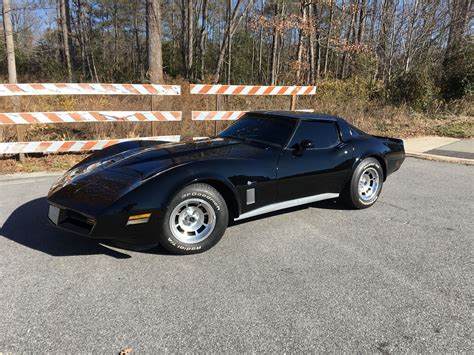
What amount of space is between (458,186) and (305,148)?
3.47 metres

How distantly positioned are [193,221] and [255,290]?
932 mm

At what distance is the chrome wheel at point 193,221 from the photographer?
134 inches

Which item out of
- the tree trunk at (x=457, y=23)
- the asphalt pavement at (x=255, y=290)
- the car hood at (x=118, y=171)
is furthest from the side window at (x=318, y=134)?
the tree trunk at (x=457, y=23)

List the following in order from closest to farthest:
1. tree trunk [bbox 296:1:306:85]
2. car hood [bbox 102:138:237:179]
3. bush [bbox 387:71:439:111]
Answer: car hood [bbox 102:138:237:179] → bush [bbox 387:71:439:111] → tree trunk [bbox 296:1:306:85]

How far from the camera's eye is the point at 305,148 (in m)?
4.14

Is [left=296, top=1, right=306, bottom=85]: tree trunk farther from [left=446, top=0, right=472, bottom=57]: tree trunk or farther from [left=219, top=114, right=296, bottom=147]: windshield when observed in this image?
[left=219, top=114, right=296, bottom=147]: windshield

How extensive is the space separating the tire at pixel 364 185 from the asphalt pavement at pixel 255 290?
35cm

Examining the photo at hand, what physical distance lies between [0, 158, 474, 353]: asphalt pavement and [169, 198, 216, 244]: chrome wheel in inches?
7.5

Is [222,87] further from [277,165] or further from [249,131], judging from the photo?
[277,165]

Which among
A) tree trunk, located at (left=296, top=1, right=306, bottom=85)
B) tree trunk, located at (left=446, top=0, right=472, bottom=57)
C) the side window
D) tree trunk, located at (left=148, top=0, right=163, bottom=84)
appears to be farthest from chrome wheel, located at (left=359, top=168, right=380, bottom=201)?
tree trunk, located at (left=446, top=0, right=472, bottom=57)

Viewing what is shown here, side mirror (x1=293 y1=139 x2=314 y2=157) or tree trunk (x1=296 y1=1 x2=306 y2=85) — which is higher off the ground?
tree trunk (x1=296 y1=1 x2=306 y2=85)

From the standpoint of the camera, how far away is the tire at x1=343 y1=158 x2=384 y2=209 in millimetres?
4711

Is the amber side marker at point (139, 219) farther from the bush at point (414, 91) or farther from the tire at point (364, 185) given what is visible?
the bush at point (414, 91)

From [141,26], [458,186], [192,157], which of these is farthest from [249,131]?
[141,26]
